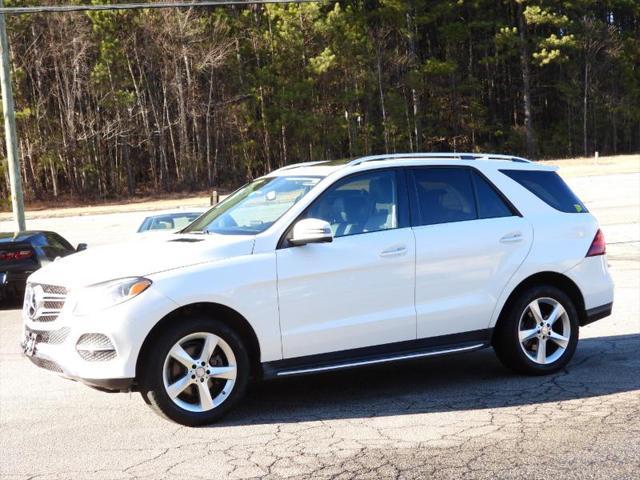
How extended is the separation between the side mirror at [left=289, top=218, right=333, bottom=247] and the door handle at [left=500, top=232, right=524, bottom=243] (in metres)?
1.63

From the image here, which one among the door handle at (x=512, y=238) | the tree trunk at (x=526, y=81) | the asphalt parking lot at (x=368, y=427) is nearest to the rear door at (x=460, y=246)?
the door handle at (x=512, y=238)

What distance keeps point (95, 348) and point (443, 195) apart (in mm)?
2961

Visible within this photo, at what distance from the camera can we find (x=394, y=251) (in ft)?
22.2

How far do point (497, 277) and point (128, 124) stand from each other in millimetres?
50205

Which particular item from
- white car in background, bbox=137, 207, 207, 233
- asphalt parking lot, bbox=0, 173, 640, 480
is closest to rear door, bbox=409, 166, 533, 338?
asphalt parking lot, bbox=0, 173, 640, 480

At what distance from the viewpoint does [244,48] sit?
Result: 59031 millimetres

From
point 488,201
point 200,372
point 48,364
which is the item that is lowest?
point 200,372

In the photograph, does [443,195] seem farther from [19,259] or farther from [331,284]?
[19,259]

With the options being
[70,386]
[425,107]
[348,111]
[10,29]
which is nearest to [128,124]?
[10,29]

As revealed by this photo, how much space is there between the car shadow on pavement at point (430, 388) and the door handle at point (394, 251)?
1.10 metres

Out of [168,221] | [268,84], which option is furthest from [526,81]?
[168,221]

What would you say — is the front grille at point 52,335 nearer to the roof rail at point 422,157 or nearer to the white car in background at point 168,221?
the roof rail at point 422,157

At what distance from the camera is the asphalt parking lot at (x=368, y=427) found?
5281mm

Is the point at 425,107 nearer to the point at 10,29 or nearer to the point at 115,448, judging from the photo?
the point at 10,29
